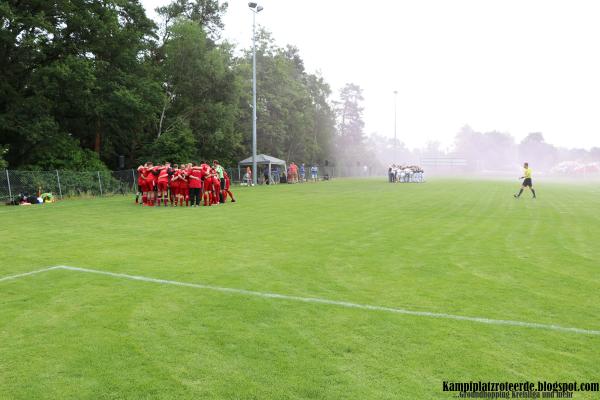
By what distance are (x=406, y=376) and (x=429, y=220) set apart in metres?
11.2

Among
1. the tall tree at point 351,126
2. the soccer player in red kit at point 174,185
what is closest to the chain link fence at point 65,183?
the soccer player in red kit at point 174,185

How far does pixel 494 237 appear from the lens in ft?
36.3

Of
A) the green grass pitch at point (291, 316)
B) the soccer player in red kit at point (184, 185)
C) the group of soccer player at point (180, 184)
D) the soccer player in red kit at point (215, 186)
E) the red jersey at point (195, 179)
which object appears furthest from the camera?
the soccer player in red kit at point (215, 186)

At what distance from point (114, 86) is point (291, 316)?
3118 cm

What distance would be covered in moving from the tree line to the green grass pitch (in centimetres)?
1988

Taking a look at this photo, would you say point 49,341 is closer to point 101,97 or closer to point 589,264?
point 589,264

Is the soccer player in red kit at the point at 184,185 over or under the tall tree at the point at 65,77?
under

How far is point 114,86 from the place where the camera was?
1265 inches

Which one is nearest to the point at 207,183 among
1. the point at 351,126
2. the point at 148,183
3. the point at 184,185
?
the point at 184,185

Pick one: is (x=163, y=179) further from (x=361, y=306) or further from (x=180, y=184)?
(x=361, y=306)

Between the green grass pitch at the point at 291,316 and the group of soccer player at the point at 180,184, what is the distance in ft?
27.8

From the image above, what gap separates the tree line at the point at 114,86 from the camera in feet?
93.0

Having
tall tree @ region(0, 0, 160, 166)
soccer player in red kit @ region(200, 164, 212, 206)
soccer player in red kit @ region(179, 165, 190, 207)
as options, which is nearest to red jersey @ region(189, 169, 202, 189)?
soccer player in red kit @ region(179, 165, 190, 207)

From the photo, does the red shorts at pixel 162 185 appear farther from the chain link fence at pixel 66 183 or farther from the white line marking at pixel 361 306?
the white line marking at pixel 361 306
